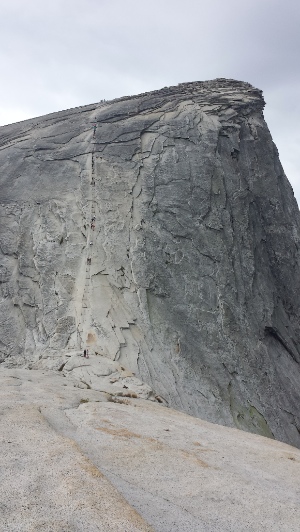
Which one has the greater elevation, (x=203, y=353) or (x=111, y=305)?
(x=111, y=305)

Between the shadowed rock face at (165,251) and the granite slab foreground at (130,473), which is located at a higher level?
the shadowed rock face at (165,251)

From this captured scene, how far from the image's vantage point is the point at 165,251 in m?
18.4

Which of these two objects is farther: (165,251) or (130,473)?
(165,251)

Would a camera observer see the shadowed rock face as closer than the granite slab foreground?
No

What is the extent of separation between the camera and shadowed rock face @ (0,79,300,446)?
1630 centimetres

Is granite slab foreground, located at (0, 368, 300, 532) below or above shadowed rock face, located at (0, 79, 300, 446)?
below

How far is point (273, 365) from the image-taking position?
18516 mm

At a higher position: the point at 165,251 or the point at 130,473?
the point at 165,251

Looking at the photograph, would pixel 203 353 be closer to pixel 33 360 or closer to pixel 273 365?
pixel 273 365

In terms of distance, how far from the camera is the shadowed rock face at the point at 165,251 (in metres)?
16.3

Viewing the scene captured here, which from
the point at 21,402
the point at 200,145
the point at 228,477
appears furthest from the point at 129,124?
the point at 228,477

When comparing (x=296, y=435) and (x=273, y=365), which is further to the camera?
(x=273, y=365)

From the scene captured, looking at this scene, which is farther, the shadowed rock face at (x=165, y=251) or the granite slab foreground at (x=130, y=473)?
the shadowed rock face at (x=165, y=251)

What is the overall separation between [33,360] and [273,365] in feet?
28.2
